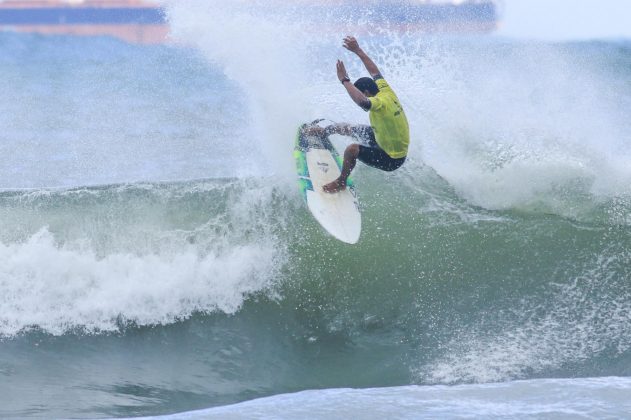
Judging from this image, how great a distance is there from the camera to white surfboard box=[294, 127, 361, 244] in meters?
6.80

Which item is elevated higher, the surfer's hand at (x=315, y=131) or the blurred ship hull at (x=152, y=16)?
the blurred ship hull at (x=152, y=16)

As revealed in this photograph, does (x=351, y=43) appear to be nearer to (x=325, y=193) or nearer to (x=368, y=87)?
(x=368, y=87)

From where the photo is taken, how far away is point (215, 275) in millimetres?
7078

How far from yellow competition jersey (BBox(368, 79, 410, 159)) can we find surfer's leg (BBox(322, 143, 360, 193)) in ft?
0.78

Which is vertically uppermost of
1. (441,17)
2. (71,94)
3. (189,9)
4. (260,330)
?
(441,17)

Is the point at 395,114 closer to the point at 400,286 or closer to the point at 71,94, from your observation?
the point at 400,286

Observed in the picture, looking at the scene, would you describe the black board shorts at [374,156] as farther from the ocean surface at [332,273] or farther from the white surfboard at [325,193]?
the ocean surface at [332,273]

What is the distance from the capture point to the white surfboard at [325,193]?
6.80 metres

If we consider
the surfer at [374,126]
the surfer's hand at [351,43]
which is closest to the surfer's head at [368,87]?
the surfer at [374,126]

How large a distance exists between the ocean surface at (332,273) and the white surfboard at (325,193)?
562 mm

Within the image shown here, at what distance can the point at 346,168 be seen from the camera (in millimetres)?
6965

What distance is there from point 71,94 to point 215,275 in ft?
61.3

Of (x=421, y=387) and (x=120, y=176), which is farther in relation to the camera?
(x=120, y=176)

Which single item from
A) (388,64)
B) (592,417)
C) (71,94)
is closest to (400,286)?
(592,417)
